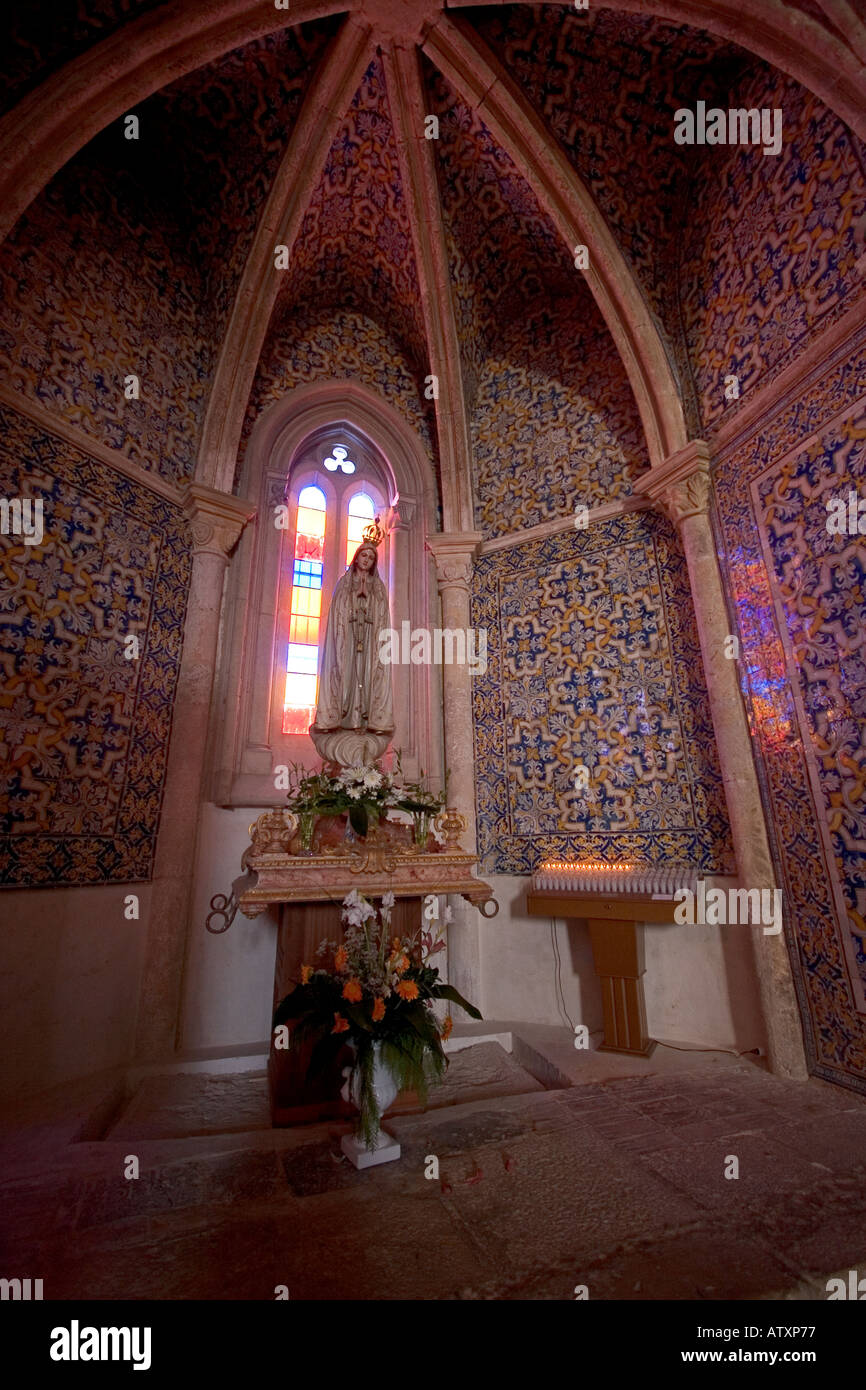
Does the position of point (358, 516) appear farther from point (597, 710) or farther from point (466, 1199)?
point (466, 1199)

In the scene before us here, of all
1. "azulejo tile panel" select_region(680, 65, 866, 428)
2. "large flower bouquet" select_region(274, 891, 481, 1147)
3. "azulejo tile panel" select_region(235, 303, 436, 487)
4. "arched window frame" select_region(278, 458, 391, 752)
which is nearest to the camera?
"large flower bouquet" select_region(274, 891, 481, 1147)

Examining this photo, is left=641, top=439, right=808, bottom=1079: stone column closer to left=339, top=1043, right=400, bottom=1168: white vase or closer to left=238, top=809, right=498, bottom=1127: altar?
left=238, top=809, right=498, bottom=1127: altar

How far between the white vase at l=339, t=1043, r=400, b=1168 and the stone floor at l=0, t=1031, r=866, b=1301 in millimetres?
70

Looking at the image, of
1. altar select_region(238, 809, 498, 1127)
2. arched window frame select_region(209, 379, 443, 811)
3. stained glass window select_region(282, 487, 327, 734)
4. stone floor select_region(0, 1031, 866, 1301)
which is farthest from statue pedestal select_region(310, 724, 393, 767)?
stone floor select_region(0, 1031, 866, 1301)

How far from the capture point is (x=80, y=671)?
16.8 ft

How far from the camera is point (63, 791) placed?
484 centimetres

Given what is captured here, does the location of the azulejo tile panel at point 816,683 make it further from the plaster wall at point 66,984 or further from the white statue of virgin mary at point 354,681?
the plaster wall at point 66,984

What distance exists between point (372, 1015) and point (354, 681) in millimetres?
2870

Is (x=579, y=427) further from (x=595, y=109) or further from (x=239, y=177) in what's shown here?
(x=239, y=177)

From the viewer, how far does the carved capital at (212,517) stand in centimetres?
629

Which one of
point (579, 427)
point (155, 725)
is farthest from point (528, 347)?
point (155, 725)

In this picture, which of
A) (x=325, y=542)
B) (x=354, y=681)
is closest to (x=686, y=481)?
(x=354, y=681)

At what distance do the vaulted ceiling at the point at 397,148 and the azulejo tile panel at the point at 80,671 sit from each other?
57.9 inches

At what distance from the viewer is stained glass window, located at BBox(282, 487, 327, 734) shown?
6.89 metres
